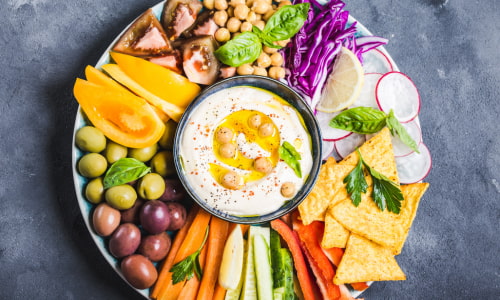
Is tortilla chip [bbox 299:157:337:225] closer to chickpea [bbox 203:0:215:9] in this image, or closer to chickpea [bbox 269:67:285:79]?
chickpea [bbox 269:67:285:79]

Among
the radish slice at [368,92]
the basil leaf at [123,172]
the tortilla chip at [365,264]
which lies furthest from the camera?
the radish slice at [368,92]

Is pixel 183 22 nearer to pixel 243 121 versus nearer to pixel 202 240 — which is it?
pixel 243 121

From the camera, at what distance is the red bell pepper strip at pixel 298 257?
2688mm

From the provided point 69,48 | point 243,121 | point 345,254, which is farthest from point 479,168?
point 69,48

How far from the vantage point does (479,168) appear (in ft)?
10.6

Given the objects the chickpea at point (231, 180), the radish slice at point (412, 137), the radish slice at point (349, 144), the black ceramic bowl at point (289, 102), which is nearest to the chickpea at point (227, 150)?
the chickpea at point (231, 180)

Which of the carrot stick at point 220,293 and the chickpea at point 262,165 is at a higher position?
the chickpea at point 262,165

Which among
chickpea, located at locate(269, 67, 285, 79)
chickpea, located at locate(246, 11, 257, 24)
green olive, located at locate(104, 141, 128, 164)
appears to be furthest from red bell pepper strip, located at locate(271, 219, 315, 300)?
chickpea, located at locate(246, 11, 257, 24)

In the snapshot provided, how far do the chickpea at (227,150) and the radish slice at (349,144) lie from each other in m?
0.82

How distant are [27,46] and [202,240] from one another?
1.89 meters

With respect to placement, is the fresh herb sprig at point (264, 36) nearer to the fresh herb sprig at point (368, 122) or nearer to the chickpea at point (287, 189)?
the fresh herb sprig at point (368, 122)

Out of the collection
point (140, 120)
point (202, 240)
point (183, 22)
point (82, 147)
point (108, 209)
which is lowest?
point (202, 240)

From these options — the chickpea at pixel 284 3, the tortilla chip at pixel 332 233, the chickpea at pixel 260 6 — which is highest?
the chickpea at pixel 284 3

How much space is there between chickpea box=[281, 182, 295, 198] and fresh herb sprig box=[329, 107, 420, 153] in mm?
528
